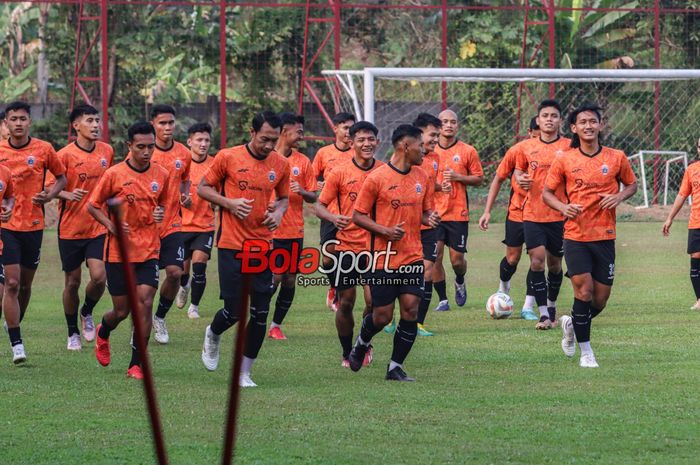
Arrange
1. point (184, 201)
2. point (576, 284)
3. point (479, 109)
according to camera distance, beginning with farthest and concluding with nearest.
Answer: point (479, 109), point (184, 201), point (576, 284)

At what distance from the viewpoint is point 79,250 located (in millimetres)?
12703

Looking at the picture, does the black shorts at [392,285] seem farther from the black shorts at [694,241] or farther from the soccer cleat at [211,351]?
the black shorts at [694,241]

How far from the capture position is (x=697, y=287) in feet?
51.6

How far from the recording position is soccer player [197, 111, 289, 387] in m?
10.2

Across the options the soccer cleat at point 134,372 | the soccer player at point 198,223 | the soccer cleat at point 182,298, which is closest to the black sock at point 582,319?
the soccer cleat at point 134,372

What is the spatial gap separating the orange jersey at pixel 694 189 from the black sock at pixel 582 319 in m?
5.11

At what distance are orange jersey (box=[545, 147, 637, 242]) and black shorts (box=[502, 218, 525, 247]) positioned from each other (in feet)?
13.3

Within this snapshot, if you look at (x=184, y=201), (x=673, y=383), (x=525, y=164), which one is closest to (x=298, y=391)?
(x=673, y=383)

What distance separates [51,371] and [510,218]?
21.1 ft

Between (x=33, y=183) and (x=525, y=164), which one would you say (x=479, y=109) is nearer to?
(x=525, y=164)

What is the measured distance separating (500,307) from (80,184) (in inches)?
198

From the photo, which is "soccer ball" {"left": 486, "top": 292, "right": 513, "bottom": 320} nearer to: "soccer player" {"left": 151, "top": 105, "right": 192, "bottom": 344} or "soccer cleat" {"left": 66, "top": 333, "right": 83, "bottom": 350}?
"soccer player" {"left": 151, "top": 105, "right": 192, "bottom": 344}

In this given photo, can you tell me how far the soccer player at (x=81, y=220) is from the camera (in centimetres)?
1261

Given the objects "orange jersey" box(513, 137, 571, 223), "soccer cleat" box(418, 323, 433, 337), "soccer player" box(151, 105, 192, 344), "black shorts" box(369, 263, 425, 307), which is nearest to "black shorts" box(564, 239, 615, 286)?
"black shorts" box(369, 263, 425, 307)
